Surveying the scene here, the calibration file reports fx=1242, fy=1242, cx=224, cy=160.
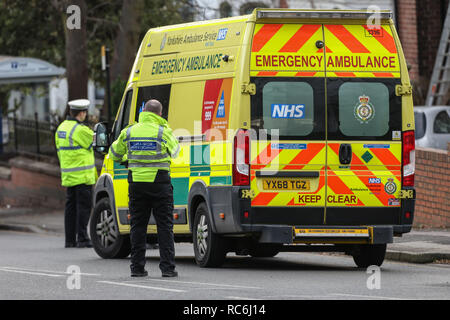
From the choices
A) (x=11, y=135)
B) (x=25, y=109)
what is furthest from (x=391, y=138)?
(x=25, y=109)

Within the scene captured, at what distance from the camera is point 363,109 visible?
13250 mm

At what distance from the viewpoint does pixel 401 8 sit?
29.0 m

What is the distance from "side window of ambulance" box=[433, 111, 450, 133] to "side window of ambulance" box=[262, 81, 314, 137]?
1050 cm

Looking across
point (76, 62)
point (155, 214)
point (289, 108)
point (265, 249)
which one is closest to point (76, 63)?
point (76, 62)

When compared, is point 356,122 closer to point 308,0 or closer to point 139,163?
point 139,163

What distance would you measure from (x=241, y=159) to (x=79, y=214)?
5582 mm

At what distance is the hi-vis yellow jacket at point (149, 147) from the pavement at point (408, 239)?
3885mm

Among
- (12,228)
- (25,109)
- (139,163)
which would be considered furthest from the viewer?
(25,109)

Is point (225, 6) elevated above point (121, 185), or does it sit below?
above

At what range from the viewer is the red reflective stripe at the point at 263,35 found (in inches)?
515

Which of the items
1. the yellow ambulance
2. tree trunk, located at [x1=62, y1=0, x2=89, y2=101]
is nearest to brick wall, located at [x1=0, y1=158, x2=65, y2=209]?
tree trunk, located at [x1=62, y1=0, x2=89, y2=101]

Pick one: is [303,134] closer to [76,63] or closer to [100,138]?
[100,138]

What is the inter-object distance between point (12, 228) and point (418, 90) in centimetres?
1036

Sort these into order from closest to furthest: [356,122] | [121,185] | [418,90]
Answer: [356,122]
[121,185]
[418,90]
